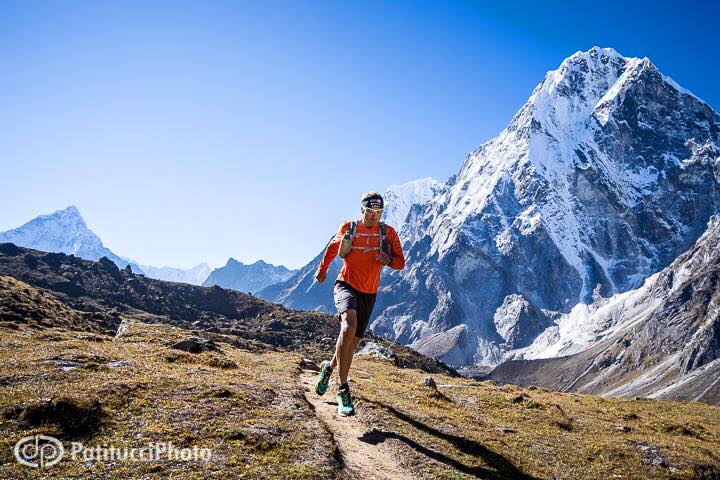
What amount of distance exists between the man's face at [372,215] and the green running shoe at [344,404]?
4.16 metres

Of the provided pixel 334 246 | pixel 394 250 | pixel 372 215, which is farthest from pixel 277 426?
pixel 372 215

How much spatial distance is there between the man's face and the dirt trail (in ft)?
15.5

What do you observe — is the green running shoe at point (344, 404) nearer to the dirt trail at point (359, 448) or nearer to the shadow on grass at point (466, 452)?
the dirt trail at point (359, 448)

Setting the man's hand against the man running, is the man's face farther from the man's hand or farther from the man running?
the man's hand

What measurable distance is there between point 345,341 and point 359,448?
242 centimetres

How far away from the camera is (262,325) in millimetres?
91500

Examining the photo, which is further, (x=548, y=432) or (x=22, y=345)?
(x=22, y=345)

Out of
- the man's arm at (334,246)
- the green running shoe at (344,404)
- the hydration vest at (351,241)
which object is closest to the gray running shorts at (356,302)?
the man's arm at (334,246)

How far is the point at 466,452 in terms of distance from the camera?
34.0 feet

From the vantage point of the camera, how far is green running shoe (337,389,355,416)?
1149cm

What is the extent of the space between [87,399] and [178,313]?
337 feet

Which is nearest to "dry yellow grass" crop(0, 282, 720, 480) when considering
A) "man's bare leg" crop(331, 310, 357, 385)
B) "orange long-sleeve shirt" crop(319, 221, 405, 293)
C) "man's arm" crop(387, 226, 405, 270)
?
"man's bare leg" crop(331, 310, 357, 385)

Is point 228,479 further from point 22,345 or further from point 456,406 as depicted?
point 22,345

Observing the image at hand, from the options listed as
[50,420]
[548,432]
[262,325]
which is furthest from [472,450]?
[262,325]
